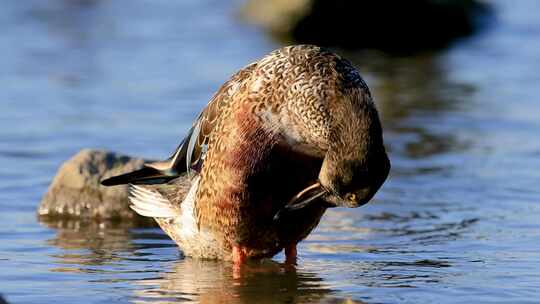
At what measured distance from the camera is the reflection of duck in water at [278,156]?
756cm

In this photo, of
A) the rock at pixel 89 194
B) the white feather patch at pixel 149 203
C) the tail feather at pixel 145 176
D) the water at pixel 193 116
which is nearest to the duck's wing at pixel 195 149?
the tail feather at pixel 145 176

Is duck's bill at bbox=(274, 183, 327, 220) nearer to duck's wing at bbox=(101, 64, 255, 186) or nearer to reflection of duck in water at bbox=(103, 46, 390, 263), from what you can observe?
reflection of duck in water at bbox=(103, 46, 390, 263)

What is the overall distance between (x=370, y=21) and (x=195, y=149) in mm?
12315

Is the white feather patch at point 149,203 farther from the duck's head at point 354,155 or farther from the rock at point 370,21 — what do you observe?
the rock at point 370,21

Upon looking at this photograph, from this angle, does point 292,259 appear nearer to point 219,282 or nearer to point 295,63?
point 219,282

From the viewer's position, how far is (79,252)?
909cm

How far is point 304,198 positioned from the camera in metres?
8.01

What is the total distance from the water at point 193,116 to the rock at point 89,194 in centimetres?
15

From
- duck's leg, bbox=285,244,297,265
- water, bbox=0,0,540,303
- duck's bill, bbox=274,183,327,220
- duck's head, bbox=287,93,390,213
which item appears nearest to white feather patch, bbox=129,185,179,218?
water, bbox=0,0,540,303

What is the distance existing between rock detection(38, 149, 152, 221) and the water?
0.51 ft

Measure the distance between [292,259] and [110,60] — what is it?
889 cm

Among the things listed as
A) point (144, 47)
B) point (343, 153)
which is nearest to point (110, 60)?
point (144, 47)

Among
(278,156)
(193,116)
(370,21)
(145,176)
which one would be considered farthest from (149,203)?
(370,21)

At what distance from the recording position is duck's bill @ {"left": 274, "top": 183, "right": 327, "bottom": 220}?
787 centimetres
